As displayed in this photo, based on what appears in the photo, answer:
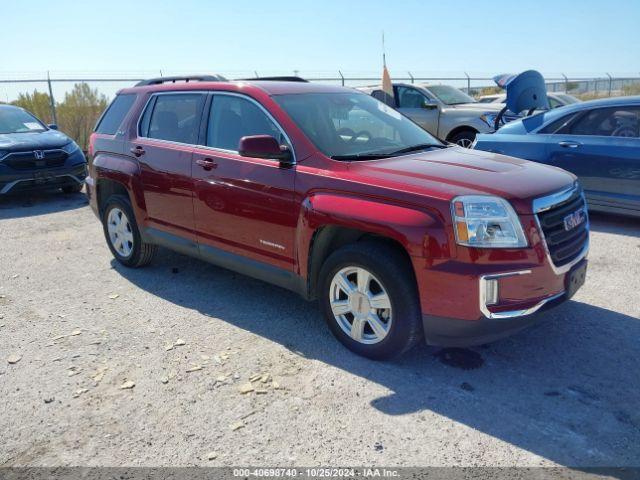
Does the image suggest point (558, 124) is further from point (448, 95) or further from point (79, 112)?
point (79, 112)

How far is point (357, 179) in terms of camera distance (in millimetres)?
3600

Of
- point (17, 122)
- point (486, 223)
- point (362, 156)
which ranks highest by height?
point (17, 122)

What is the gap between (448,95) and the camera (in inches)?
509

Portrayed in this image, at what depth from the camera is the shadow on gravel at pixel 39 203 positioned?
891cm

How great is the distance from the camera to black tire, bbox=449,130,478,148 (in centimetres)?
1134

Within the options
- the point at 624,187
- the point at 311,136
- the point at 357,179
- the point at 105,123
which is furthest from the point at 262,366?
the point at 624,187

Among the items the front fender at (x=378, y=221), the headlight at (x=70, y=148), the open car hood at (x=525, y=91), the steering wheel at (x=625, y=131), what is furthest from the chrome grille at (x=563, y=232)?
the headlight at (x=70, y=148)

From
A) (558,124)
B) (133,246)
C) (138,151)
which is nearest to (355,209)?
(138,151)

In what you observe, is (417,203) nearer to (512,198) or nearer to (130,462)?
(512,198)

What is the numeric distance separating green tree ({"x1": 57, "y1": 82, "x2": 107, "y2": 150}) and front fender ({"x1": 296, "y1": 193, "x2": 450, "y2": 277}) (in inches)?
530

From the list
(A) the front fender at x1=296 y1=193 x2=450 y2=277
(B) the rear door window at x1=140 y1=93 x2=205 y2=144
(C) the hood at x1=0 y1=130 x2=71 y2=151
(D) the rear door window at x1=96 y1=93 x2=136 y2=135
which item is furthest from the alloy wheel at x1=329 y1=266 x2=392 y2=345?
(C) the hood at x1=0 y1=130 x2=71 y2=151

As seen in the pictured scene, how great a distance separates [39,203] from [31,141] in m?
1.04

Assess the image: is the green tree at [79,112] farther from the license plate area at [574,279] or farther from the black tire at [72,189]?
the license plate area at [574,279]

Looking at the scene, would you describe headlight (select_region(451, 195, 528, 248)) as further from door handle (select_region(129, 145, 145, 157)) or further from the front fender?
door handle (select_region(129, 145, 145, 157))
